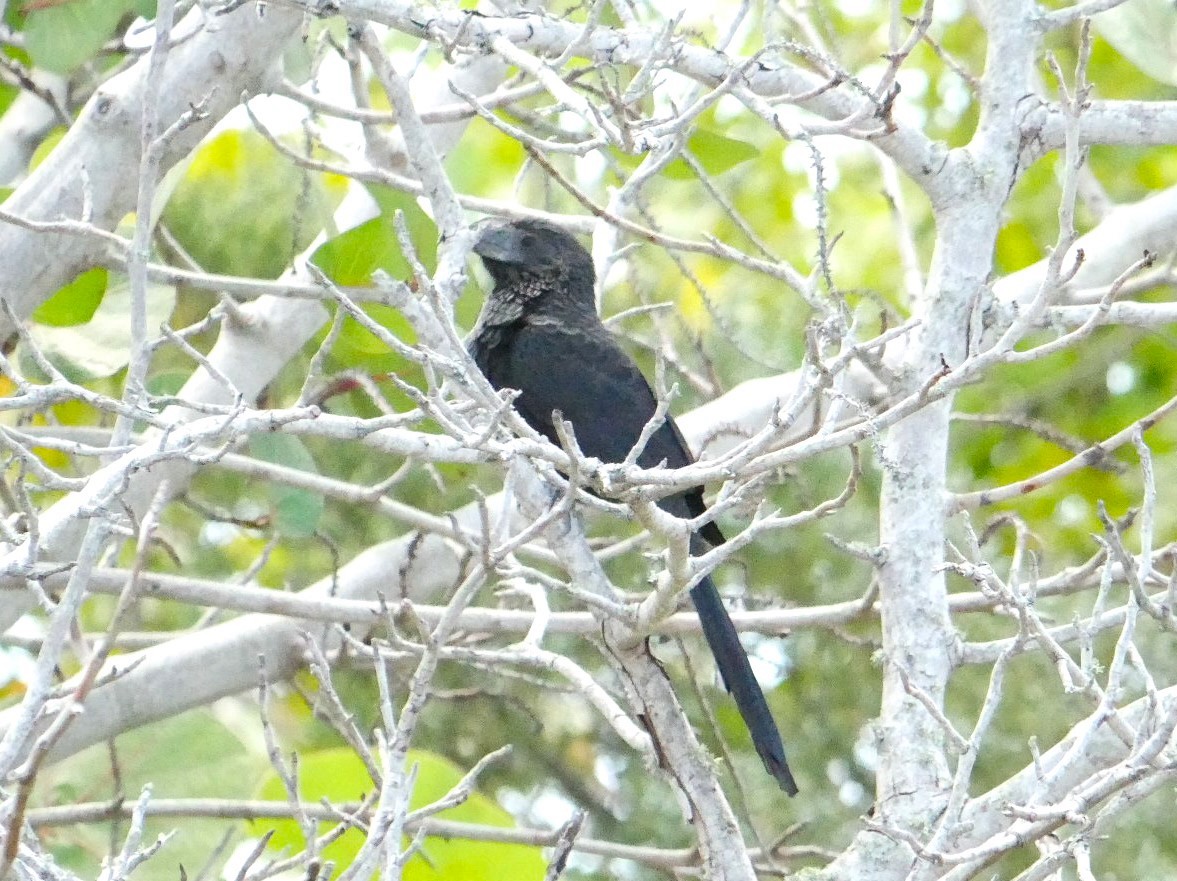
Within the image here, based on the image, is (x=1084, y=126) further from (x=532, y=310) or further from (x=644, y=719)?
(x=532, y=310)

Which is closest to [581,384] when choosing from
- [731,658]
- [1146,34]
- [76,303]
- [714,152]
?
[714,152]

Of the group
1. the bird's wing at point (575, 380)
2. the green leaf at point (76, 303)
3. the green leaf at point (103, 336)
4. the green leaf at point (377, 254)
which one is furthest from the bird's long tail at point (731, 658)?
the green leaf at point (76, 303)

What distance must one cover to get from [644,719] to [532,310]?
5.18 feet

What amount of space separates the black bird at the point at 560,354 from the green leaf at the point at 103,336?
0.81 m

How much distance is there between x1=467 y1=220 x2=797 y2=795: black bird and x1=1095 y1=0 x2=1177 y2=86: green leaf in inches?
55.8

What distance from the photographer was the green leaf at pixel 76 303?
12.1ft

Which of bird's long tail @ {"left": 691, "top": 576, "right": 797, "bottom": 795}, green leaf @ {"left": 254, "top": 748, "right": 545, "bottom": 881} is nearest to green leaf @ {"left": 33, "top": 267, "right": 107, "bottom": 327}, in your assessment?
green leaf @ {"left": 254, "top": 748, "right": 545, "bottom": 881}

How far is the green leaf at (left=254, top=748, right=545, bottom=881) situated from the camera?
3.10m

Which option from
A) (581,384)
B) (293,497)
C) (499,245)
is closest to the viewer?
(293,497)

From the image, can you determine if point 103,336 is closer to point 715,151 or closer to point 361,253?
point 361,253

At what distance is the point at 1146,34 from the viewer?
12.6ft

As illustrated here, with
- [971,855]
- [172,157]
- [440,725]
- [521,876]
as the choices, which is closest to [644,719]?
[521,876]

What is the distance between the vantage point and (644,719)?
2.93 metres

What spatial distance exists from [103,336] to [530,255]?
1148 millimetres
